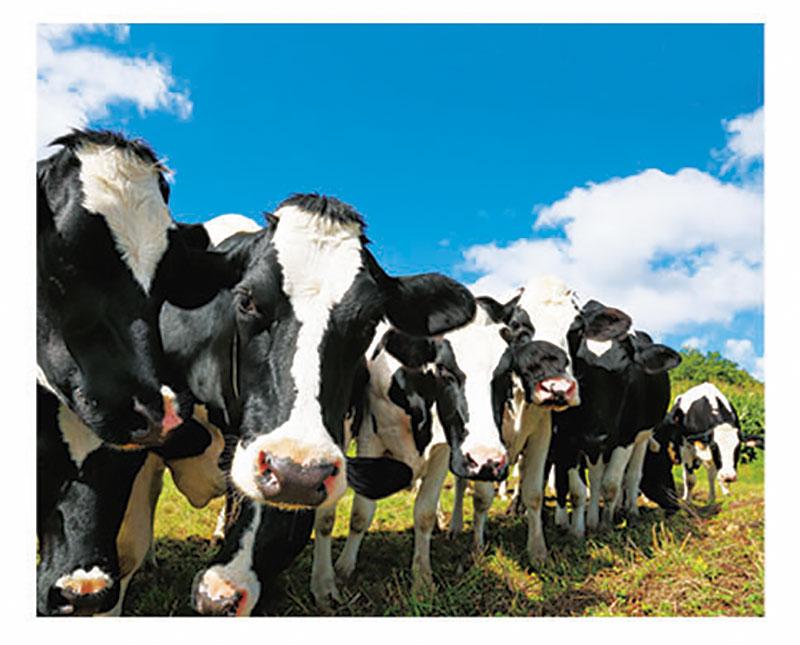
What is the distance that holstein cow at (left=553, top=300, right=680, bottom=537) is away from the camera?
711 centimetres

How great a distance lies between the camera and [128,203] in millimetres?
2973

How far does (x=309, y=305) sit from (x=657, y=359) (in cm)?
594

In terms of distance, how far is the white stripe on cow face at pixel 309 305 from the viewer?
2.53 meters

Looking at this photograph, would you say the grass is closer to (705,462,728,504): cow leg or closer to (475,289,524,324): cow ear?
(475,289,524,324): cow ear

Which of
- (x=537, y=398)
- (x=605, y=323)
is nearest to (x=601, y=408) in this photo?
(x=605, y=323)

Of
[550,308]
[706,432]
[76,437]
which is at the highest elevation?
[550,308]

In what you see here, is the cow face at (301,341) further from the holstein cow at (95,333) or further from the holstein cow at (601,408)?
the holstein cow at (601,408)

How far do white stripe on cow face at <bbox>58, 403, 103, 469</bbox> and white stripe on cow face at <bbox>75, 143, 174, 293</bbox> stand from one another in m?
0.72

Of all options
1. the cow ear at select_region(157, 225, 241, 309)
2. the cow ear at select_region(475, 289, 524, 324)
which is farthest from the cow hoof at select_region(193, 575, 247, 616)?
the cow ear at select_region(475, 289, 524, 324)

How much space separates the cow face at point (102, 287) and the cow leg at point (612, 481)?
6.25 meters

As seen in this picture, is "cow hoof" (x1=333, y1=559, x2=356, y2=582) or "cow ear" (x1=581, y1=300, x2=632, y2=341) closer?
"cow hoof" (x1=333, y1=559, x2=356, y2=582)

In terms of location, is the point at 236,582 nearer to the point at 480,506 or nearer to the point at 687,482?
the point at 480,506

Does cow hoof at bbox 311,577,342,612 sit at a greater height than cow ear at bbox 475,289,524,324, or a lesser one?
lesser
